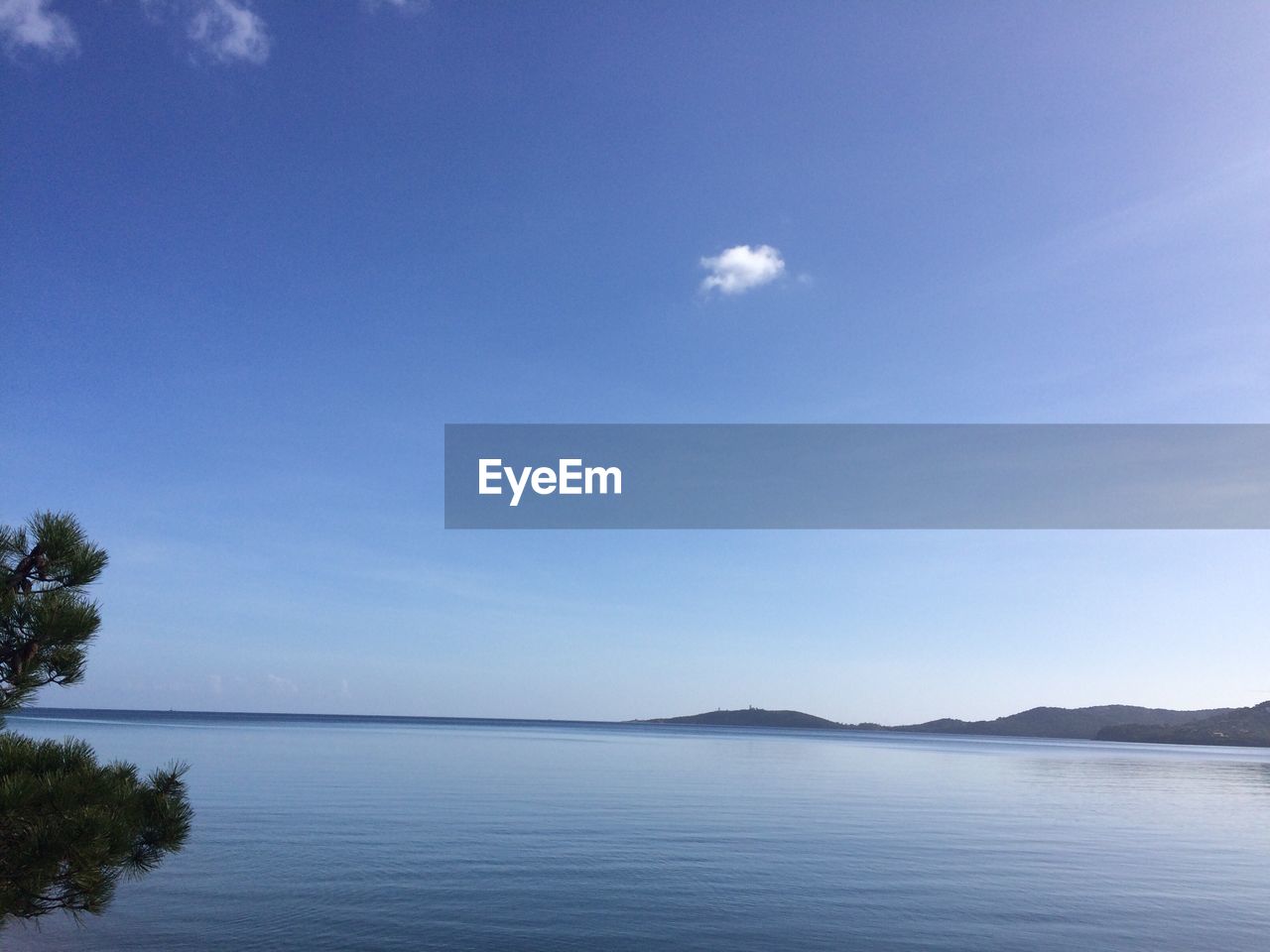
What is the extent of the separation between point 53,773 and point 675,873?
1658 cm

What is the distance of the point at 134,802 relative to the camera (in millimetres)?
8172

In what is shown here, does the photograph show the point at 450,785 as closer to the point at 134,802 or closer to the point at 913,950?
the point at 913,950

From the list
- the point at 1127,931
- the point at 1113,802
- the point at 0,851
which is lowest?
the point at 1113,802

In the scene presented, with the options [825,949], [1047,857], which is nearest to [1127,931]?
[825,949]

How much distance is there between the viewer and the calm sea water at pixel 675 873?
15367 millimetres

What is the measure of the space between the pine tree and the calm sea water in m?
7.77

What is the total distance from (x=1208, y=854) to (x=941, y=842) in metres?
8.42

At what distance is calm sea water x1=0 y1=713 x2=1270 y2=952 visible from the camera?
1537 cm

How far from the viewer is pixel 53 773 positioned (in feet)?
24.0

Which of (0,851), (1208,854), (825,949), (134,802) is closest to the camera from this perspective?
(0,851)

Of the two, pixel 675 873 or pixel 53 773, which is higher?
pixel 53 773

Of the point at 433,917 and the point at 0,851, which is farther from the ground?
the point at 0,851

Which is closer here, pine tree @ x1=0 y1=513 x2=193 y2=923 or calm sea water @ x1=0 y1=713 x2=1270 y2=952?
pine tree @ x1=0 y1=513 x2=193 y2=923

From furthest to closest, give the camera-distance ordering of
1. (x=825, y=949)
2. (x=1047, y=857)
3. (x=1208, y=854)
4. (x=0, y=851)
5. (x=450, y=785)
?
(x=450, y=785) < (x=1208, y=854) < (x=1047, y=857) < (x=825, y=949) < (x=0, y=851)
